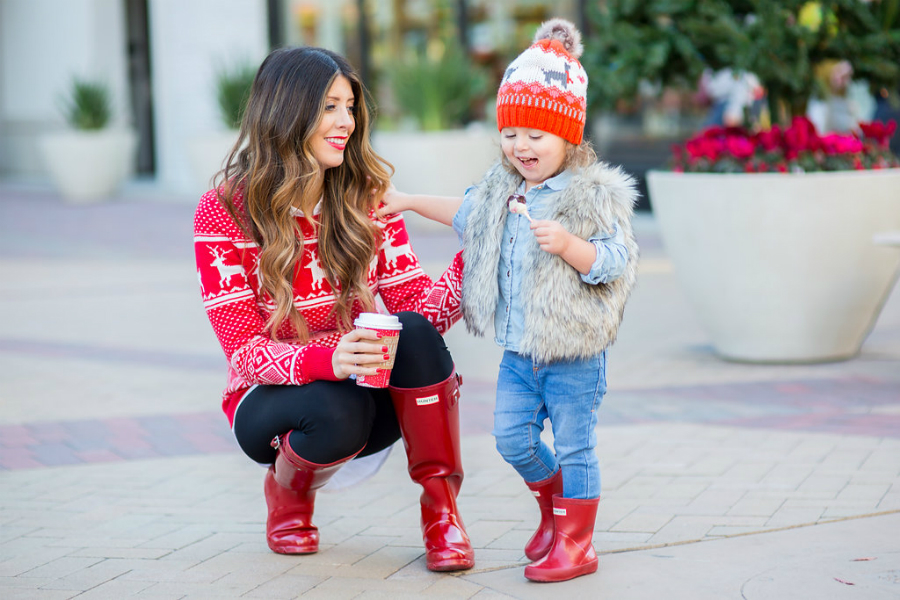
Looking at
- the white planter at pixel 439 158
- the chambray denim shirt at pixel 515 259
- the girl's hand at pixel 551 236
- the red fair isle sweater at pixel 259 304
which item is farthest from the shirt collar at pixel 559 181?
the white planter at pixel 439 158

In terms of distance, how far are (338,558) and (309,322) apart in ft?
2.12

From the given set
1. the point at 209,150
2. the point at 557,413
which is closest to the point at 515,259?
the point at 557,413

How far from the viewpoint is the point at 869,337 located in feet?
19.2

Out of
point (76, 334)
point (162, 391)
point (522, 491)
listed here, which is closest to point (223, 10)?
point (76, 334)

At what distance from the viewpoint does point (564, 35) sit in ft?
9.52

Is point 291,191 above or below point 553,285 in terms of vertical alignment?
above

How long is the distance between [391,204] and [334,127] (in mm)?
283

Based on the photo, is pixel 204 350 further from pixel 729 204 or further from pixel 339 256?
pixel 339 256

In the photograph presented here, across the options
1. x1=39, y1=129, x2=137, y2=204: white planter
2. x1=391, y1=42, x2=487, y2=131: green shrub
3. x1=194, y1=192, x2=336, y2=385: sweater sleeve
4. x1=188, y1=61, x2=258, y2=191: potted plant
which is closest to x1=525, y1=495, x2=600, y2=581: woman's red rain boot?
x1=194, y1=192, x2=336, y2=385: sweater sleeve

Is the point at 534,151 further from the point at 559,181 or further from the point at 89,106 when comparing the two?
the point at 89,106

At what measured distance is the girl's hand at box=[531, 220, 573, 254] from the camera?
8.41 feet

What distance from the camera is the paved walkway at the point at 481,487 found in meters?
2.84

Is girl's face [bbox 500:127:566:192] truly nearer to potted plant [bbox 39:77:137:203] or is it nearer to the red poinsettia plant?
the red poinsettia plant

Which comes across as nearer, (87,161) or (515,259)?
(515,259)
